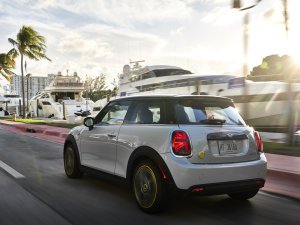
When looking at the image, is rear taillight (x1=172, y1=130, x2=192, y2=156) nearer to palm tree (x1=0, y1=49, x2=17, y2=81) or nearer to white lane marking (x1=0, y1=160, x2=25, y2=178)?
white lane marking (x1=0, y1=160, x2=25, y2=178)

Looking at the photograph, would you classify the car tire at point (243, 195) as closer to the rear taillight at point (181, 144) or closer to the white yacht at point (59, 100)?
the rear taillight at point (181, 144)

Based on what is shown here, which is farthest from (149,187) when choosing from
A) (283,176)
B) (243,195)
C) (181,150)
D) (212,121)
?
(283,176)

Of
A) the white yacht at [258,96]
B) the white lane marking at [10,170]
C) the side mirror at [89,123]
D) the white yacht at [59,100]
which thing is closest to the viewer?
the side mirror at [89,123]

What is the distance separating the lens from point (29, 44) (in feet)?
132

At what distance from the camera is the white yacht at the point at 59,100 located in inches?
1992

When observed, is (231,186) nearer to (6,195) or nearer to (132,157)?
(132,157)

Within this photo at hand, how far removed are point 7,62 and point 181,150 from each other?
42736 mm

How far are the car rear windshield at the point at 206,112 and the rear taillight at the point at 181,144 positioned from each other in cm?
24

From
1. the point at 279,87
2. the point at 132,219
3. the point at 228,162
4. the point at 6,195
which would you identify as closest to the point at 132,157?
the point at 132,219

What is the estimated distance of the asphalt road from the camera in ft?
15.9

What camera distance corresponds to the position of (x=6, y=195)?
605 cm

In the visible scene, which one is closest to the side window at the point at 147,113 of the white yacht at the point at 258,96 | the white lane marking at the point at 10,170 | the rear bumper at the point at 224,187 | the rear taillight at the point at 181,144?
the rear taillight at the point at 181,144

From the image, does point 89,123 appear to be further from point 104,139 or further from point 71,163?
point 71,163

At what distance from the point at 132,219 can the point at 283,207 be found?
2138 mm
